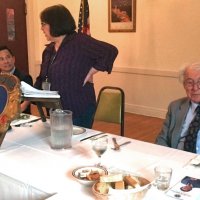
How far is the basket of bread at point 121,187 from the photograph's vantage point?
3.49ft

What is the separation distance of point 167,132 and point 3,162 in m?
1.04

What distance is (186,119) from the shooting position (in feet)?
6.56

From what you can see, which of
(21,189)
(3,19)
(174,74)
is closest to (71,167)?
(21,189)

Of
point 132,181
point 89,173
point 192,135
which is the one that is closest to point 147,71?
point 192,135

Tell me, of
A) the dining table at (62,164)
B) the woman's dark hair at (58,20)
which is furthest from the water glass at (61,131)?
the woman's dark hair at (58,20)

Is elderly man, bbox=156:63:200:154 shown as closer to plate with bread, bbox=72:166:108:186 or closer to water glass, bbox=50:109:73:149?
water glass, bbox=50:109:73:149

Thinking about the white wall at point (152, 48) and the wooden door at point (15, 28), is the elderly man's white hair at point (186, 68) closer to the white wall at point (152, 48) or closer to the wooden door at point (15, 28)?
the white wall at point (152, 48)

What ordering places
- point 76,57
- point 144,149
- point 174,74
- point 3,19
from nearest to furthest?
1. point 144,149
2. point 76,57
3. point 174,74
4. point 3,19

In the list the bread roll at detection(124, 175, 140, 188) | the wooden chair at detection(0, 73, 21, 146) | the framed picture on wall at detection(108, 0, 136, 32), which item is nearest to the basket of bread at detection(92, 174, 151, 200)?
the bread roll at detection(124, 175, 140, 188)

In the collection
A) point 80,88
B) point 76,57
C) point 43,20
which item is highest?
point 43,20

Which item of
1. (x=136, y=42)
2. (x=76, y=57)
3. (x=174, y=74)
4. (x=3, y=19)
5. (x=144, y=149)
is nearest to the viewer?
(x=144, y=149)

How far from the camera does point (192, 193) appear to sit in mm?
1197

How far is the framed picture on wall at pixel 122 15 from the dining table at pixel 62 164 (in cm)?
318

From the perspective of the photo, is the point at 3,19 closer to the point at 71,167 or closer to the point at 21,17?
the point at 21,17
